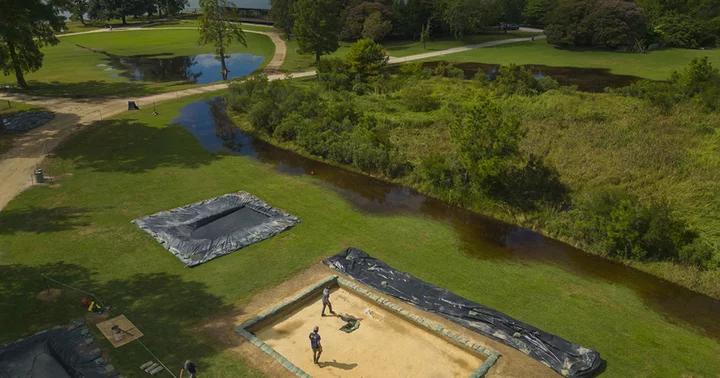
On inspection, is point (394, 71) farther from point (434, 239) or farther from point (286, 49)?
point (434, 239)

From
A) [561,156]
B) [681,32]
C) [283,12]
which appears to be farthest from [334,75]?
[681,32]

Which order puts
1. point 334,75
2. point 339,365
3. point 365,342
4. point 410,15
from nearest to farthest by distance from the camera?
point 339,365 < point 365,342 < point 334,75 < point 410,15

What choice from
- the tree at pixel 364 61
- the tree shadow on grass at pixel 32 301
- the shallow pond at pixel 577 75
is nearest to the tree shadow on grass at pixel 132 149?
the tree shadow on grass at pixel 32 301

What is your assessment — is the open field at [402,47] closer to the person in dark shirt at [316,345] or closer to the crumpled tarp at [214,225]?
the crumpled tarp at [214,225]

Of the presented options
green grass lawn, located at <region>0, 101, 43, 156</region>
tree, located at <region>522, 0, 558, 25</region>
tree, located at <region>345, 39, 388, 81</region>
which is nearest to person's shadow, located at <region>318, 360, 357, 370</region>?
green grass lawn, located at <region>0, 101, 43, 156</region>

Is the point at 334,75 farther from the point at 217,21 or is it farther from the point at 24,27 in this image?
the point at 24,27
